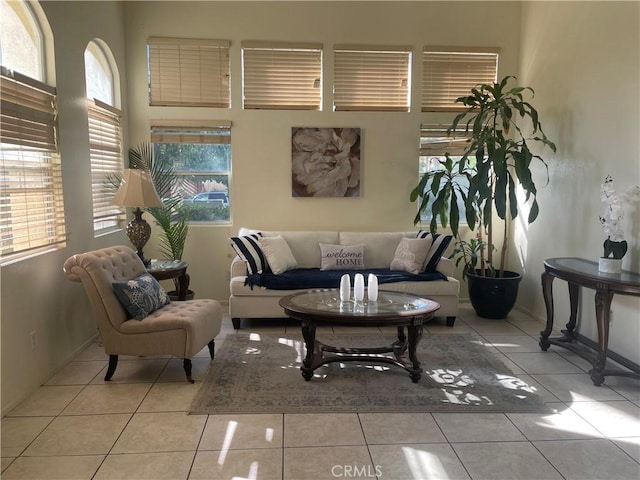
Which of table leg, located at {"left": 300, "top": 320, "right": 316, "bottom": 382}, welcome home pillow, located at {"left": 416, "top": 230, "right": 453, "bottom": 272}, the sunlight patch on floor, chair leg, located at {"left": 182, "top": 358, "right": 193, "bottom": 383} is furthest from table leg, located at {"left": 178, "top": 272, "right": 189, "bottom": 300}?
the sunlight patch on floor

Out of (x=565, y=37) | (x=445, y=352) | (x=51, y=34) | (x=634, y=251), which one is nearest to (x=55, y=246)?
(x=51, y=34)

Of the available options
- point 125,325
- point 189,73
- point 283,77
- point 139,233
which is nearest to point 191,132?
point 189,73

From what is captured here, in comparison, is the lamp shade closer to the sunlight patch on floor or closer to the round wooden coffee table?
the round wooden coffee table

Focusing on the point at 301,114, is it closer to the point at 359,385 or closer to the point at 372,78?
the point at 372,78

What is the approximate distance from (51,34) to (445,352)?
390cm

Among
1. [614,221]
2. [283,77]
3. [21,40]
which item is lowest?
[614,221]

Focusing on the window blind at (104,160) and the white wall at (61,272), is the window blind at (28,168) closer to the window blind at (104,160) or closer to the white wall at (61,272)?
the white wall at (61,272)

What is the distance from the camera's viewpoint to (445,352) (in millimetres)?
3971

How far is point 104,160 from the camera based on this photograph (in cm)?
461

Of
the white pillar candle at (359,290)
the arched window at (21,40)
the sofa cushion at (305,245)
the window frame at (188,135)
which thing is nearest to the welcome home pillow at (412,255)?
the sofa cushion at (305,245)

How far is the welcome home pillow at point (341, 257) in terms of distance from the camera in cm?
501

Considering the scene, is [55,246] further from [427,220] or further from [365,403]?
[427,220]

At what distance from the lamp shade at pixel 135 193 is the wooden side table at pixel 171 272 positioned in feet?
1.85

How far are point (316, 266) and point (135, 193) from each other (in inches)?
79.0
